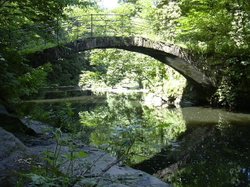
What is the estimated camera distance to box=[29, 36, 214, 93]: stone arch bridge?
12.9m

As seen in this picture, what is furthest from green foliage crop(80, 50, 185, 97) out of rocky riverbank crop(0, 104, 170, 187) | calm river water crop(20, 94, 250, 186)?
rocky riverbank crop(0, 104, 170, 187)

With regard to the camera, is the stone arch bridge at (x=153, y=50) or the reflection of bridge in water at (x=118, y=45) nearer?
the reflection of bridge in water at (x=118, y=45)

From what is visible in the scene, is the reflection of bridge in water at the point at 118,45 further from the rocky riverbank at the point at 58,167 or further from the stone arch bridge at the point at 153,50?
the rocky riverbank at the point at 58,167

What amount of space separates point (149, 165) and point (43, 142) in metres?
1.94

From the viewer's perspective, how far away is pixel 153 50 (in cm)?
1450

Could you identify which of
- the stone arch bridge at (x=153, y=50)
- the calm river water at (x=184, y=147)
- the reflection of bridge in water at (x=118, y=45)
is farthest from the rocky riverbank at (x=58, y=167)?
the stone arch bridge at (x=153, y=50)

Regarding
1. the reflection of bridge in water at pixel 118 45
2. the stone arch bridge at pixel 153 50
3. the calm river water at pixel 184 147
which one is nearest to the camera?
the calm river water at pixel 184 147

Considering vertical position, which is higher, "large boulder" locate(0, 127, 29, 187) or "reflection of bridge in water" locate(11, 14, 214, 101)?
"reflection of bridge in water" locate(11, 14, 214, 101)

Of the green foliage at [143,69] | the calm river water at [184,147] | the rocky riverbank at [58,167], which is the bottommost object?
the calm river water at [184,147]

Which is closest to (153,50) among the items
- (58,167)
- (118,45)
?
(118,45)

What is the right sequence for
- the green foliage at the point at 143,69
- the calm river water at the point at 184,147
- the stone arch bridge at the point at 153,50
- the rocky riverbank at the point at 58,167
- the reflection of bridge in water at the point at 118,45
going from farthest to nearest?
the green foliage at the point at 143,69 < the stone arch bridge at the point at 153,50 < the reflection of bridge in water at the point at 118,45 < the calm river water at the point at 184,147 < the rocky riverbank at the point at 58,167

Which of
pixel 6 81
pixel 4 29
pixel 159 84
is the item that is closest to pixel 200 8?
pixel 159 84

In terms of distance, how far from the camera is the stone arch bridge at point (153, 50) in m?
12.9

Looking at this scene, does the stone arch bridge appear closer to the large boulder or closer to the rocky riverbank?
the rocky riverbank
